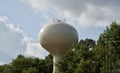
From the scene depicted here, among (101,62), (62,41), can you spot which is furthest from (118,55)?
(62,41)

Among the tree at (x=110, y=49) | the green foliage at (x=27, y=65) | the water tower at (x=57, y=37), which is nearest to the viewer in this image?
the tree at (x=110, y=49)

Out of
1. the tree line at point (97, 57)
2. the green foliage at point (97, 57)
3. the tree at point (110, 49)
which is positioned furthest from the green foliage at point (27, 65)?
the tree at point (110, 49)

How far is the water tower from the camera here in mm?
45469

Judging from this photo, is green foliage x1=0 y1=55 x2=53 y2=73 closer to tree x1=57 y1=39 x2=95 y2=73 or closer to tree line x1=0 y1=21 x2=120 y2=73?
tree line x1=0 y1=21 x2=120 y2=73

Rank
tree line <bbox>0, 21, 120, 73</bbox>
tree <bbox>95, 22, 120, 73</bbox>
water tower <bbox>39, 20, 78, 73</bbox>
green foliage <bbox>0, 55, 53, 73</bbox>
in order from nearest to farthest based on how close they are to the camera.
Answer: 1. tree <bbox>95, 22, 120, 73</bbox>
2. tree line <bbox>0, 21, 120, 73</bbox>
3. water tower <bbox>39, 20, 78, 73</bbox>
4. green foliage <bbox>0, 55, 53, 73</bbox>

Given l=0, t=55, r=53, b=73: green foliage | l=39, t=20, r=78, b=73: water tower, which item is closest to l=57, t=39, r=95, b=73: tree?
l=39, t=20, r=78, b=73: water tower

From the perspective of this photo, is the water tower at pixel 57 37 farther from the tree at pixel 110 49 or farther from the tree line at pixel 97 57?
the tree at pixel 110 49

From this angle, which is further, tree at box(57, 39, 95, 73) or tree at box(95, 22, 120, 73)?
tree at box(57, 39, 95, 73)

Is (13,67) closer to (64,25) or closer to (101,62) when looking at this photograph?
(64,25)

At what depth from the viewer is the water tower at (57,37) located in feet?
149

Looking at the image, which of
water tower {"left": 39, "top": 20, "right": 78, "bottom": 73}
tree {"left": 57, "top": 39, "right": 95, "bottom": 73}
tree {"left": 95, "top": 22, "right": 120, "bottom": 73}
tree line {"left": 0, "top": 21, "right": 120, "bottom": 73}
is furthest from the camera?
water tower {"left": 39, "top": 20, "right": 78, "bottom": 73}

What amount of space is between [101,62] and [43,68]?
87.5 ft

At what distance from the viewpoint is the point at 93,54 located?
1576 inches

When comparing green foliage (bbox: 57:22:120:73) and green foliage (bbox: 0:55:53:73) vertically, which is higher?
green foliage (bbox: 0:55:53:73)
